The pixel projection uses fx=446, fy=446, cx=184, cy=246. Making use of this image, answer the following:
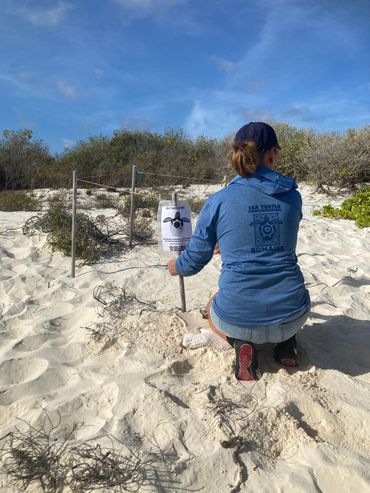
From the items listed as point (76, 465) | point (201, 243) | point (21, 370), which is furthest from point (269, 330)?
point (21, 370)

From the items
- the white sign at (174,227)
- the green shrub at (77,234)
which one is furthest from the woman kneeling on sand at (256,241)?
the green shrub at (77,234)

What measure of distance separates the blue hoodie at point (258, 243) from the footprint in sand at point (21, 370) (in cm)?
A: 131

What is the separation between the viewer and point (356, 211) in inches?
330

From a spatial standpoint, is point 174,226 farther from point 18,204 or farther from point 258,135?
point 18,204

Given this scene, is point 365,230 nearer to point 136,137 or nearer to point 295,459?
point 295,459

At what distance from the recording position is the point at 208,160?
1570cm

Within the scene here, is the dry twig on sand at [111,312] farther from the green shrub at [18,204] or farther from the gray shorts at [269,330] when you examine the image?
the green shrub at [18,204]

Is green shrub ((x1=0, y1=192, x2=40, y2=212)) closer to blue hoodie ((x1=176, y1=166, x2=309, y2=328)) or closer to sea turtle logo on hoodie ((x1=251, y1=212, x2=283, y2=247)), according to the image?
blue hoodie ((x1=176, y1=166, x2=309, y2=328))

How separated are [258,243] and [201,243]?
35cm

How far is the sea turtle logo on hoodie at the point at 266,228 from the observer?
2.47 metres

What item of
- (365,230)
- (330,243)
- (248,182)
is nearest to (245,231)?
(248,182)

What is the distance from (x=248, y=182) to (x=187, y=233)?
1129 mm

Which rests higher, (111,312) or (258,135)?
(258,135)

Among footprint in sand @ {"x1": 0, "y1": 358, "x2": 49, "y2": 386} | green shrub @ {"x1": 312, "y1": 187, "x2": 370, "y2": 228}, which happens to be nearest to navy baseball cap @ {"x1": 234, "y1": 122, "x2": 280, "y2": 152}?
footprint in sand @ {"x1": 0, "y1": 358, "x2": 49, "y2": 386}
